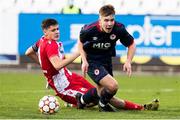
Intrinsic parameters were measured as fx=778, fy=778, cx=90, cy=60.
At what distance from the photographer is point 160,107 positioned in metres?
12.8

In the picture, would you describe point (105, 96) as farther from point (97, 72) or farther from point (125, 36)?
point (125, 36)

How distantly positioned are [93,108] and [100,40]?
1275 millimetres

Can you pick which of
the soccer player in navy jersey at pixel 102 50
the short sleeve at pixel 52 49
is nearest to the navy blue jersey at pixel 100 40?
the soccer player in navy jersey at pixel 102 50

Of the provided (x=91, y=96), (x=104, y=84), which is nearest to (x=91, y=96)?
(x=91, y=96)

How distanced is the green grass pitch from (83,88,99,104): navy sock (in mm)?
157

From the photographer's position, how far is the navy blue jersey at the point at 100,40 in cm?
1184

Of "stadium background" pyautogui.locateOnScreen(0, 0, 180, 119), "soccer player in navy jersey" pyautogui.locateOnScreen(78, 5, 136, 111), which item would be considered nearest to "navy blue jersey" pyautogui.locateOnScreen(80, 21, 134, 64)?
"soccer player in navy jersey" pyautogui.locateOnScreen(78, 5, 136, 111)

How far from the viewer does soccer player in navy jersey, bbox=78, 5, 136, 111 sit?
11773 millimetres

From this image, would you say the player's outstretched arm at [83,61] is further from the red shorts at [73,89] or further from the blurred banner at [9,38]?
the blurred banner at [9,38]

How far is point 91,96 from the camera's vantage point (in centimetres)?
1212

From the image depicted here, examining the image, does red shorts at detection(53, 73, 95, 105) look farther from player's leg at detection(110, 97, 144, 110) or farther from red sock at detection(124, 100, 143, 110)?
red sock at detection(124, 100, 143, 110)

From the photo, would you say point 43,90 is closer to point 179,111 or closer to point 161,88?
point 161,88

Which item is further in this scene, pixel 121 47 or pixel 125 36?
pixel 121 47

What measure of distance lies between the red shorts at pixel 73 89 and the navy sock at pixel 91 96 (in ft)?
1.34
